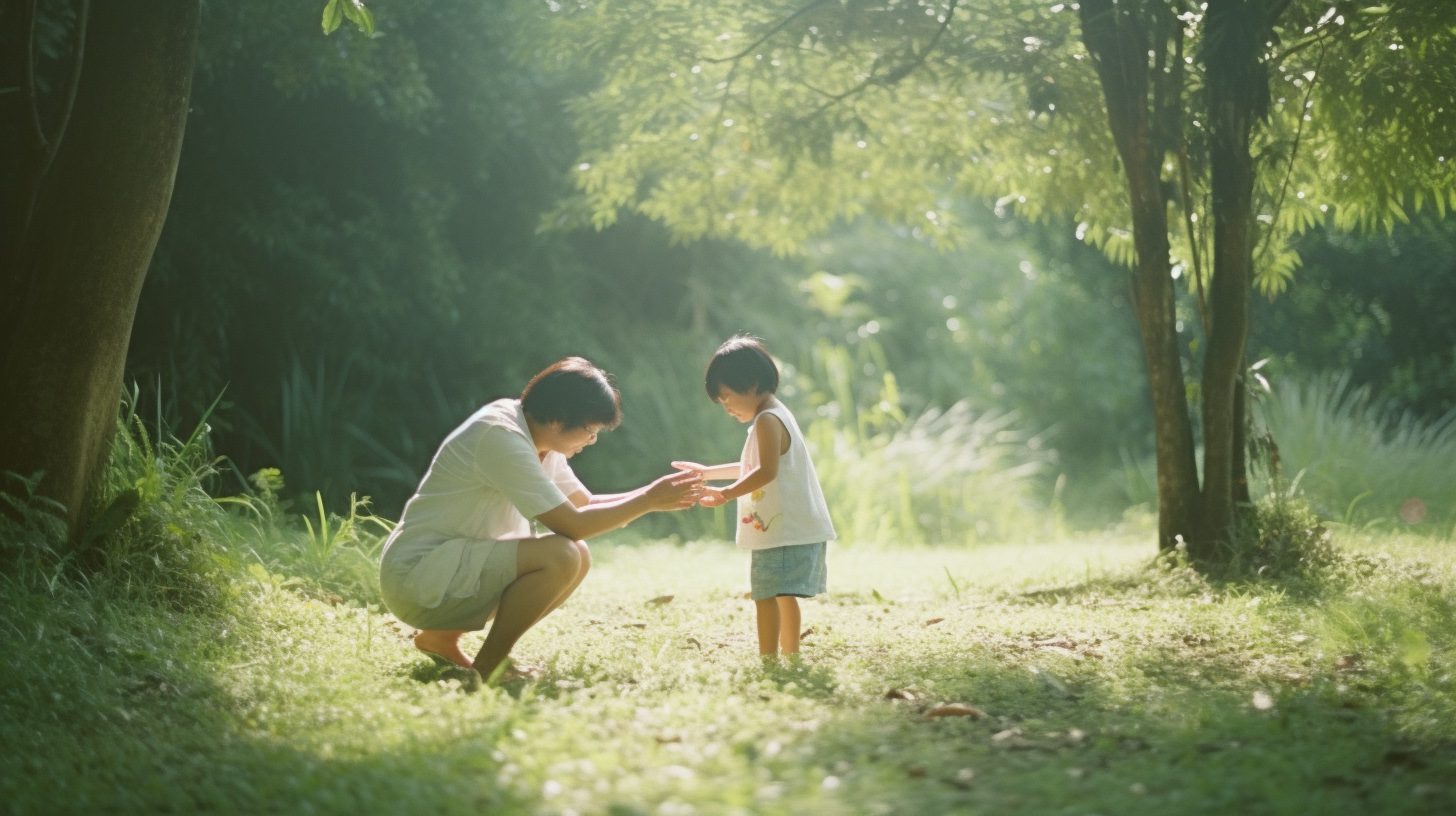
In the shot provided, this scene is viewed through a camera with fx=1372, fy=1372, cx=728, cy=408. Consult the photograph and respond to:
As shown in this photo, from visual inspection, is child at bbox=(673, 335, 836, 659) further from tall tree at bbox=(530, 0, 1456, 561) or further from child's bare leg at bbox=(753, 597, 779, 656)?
tall tree at bbox=(530, 0, 1456, 561)

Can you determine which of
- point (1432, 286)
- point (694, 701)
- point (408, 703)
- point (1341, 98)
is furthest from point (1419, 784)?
point (1432, 286)

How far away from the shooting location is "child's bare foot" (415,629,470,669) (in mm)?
4980

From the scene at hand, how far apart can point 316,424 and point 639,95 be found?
3.43 metres

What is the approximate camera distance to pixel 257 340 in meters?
10.5

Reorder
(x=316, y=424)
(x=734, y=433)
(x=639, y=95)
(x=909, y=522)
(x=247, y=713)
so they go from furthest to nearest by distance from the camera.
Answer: (x=734, y=433)
(x=909, y=522)
(x=316, y=424)
(x=639, y=95)
(x=247, y=713)

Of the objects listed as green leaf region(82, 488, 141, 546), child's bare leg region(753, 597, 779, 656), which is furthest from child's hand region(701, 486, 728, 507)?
green leaf region(82, 488, 141, 546)

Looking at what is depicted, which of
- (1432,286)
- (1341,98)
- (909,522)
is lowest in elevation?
(909,522)

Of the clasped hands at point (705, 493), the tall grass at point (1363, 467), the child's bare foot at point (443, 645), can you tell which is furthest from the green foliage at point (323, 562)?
the tall grass at point (1363, 467)

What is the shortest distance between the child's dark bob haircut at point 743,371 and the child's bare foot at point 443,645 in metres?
1.31

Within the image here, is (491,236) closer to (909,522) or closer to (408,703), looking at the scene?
(909,522)

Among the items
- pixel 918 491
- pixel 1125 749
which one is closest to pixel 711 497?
pixel 1125 749

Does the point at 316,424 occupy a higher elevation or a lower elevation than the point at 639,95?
lower

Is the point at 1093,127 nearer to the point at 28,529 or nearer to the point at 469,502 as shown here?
the point at 469,502

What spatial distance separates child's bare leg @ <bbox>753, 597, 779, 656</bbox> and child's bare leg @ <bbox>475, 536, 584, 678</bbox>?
789 mm
